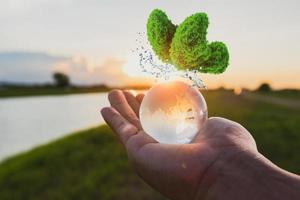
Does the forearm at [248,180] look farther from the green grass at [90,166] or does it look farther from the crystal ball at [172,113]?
the green grass at [90,166]

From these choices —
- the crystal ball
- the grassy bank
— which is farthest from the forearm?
the grassy bank

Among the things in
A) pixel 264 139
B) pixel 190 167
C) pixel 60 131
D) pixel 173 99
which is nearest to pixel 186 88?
pixel 173 99

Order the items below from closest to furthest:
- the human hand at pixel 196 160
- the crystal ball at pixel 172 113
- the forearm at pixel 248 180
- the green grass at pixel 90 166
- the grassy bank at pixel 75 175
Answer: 1. the forearm at pixel 248 180
2. the human hand at pixel 196 160
3. the crystal ball at pixel 172 113
4. the grassy bank at pixel 75 175
5. the green grass at pixel 90 166

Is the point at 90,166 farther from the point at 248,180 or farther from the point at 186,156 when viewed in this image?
the point at 248,180

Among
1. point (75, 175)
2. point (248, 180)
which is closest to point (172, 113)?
point (248, 180)

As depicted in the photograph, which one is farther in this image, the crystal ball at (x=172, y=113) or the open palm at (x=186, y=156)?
the crystal ball at (x=172, y=113)

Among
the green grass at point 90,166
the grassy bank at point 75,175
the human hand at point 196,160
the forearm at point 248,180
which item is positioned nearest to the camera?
the forearm at point 248,180

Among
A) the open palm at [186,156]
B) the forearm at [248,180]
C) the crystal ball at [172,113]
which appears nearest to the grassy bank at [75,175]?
the crystal ball at [172,113]
